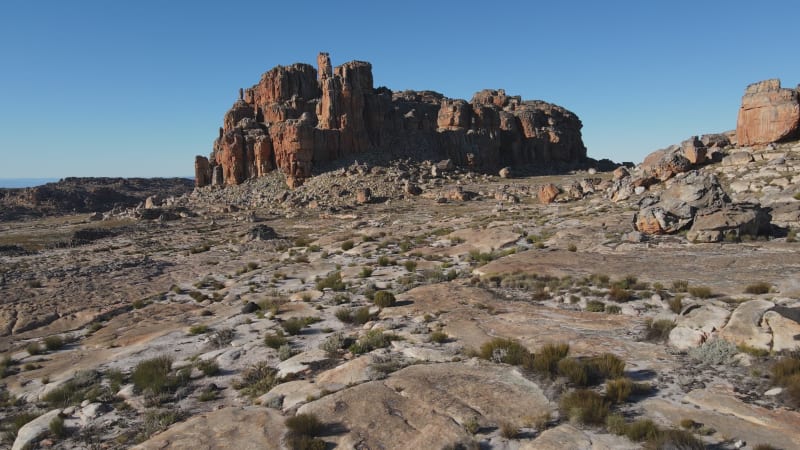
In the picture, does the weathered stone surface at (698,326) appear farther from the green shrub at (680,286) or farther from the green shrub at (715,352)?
the green shrub at (680,286)

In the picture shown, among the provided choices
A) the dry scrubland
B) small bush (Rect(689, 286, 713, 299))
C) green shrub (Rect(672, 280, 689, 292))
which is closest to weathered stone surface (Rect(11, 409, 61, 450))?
the dry scrubland

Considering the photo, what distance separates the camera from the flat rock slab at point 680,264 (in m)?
13.2

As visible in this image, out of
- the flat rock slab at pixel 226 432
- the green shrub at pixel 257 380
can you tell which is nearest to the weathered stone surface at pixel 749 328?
the flat rock slab at pixel 226 432

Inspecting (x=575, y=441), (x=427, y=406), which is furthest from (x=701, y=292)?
(x=427, y=406)

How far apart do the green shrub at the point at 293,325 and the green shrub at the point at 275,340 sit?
1.12 feet

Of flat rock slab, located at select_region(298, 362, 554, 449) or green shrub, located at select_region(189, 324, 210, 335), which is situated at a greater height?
flat rock slab, located at select_region(298, 362, 554, 449)

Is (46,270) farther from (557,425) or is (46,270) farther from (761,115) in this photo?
(761,115)

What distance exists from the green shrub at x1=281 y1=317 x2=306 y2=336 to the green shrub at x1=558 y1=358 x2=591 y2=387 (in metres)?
7.08

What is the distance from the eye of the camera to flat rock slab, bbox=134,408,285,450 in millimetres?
6816

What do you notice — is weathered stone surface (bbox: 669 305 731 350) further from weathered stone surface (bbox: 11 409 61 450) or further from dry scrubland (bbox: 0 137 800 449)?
weathered stone surface (bbox: 11 409 61 450)

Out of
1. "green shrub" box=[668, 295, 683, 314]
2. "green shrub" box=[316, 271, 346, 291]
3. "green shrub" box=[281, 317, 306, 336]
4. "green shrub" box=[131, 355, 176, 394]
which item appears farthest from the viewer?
"green shrub" box=[316, 271, 346, 291]

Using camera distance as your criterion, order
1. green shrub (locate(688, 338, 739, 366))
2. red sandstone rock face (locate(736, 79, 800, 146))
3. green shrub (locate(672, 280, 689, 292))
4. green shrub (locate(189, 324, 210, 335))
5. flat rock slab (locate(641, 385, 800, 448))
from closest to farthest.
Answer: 1. flat rock slab (locate(641, 385, 800, 448))
2. green shrub (locate(688, 338, 739, 366))
3. green shrub (locate(672, 280, 689, 292))
4. green shrub (locate(189, 324, 210, 335))
5. red sandstone rock face (locate(736, 79, 800, 146))

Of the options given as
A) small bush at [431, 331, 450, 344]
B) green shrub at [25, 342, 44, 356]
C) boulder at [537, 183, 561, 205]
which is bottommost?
green shrub at [25, 342, 44, 356]

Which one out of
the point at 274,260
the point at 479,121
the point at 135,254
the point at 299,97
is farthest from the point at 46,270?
the point at 479,121
